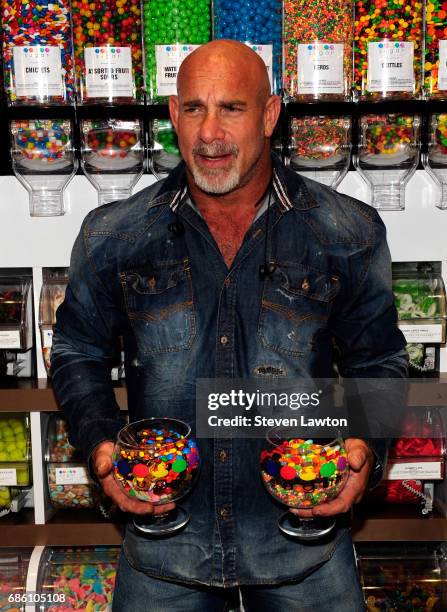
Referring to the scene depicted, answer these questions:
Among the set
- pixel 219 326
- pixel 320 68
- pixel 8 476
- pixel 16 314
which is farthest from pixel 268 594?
pixel 320 68

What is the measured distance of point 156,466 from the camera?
1.47 meters

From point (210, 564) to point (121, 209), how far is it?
777mm

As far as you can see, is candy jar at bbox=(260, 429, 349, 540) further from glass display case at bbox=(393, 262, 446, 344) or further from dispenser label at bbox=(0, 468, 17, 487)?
dispenser label at bbox=(0, 468, 17, 487)

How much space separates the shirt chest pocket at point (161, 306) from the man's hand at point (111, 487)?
23 centimetres

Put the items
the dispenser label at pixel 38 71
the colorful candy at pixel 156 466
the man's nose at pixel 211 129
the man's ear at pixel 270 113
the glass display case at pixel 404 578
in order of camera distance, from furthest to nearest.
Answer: the glass display case at pixel 404 578 < the dispenser label at pixel 38 71 < the man's ear at pixel 270 113 < the man's nose at pixel 211 129 < the colorful candy at pixel 156 466

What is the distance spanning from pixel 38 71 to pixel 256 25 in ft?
1.75

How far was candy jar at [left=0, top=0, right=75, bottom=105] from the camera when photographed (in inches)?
77.9

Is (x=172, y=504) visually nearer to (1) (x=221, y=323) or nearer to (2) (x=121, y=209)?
(1) (x=221, y=323)

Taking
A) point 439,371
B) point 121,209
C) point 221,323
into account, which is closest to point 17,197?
point 121,209

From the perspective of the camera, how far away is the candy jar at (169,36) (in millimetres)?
1991

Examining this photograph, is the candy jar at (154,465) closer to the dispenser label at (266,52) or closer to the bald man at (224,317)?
the bald man at (224,317)

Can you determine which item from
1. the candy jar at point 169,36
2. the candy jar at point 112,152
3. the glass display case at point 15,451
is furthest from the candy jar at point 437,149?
the glass display case at point 15,451

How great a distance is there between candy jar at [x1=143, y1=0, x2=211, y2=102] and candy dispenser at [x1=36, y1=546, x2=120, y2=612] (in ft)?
4.18

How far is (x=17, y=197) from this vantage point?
2.14 meters
